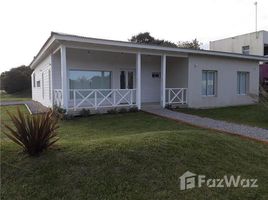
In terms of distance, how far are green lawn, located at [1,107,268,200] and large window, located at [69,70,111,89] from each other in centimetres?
789

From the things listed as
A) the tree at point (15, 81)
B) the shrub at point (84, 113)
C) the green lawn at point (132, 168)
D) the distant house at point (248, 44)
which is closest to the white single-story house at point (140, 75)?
the shrub at point (84, 113)

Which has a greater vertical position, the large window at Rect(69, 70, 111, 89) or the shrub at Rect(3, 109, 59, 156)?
the large window at Rect(69, 70, 111, 89)

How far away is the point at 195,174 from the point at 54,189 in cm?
216

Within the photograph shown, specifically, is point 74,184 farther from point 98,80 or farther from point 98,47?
point 98,80

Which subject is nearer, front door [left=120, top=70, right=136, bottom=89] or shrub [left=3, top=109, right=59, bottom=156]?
shrub [left=3, top=109, right=59, bottom=156]

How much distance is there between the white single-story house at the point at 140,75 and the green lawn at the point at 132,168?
600 cm

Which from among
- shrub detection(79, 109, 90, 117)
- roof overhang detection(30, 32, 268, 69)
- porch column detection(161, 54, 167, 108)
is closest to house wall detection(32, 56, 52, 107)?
roof overhang detection(30, 32, 268, 69)

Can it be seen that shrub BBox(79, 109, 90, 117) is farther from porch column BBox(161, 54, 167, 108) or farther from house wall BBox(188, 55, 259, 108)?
house wall BBox(188, 55, 259, 108)

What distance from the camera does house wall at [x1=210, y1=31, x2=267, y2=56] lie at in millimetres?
27266

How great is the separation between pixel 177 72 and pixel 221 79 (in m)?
2.83

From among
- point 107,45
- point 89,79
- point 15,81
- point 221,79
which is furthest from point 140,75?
point 15,81

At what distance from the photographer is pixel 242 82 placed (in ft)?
53.3

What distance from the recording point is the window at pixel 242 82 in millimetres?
16006

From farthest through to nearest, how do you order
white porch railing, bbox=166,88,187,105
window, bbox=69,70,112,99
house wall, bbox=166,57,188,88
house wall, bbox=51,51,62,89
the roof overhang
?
1. house wall, bbox=166,57,188,88
2. white porch railing, bbox=166,88,187,105
3. window, bbox=69,70,112,99
4. house wall, bbox=51,51,62,89
5. the roof overhang
